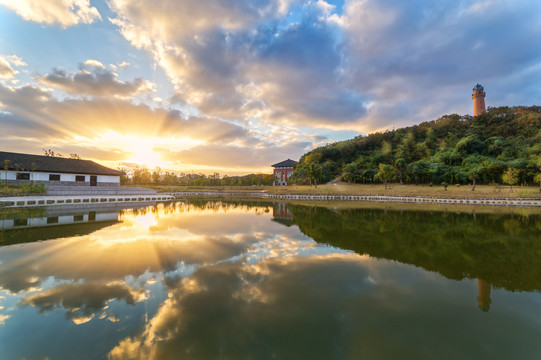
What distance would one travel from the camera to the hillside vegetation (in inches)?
1531

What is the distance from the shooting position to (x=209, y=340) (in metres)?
3.45

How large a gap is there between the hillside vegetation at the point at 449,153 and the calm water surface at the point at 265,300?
37870mm

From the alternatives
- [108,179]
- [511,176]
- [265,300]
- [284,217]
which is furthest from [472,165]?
[108,179]

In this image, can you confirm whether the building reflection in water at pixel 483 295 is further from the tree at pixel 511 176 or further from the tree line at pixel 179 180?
the tree line at pixel 179 180

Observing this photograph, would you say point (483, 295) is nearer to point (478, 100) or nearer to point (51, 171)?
point (51, 171)

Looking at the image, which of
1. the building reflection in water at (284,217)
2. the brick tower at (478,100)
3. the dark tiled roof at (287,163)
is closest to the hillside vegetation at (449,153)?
the brick tower at (478,100)

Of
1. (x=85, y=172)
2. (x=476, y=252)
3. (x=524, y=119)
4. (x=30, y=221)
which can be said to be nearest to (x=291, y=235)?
(x=476, y=252)

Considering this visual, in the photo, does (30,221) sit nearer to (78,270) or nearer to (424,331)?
(78,270)

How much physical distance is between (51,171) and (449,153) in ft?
222

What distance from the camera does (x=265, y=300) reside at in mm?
4691

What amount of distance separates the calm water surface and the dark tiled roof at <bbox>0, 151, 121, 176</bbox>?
25.5m

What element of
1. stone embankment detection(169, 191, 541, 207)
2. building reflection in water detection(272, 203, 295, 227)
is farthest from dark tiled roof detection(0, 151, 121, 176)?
building reflection in water detection(272, 203, 295, 227)

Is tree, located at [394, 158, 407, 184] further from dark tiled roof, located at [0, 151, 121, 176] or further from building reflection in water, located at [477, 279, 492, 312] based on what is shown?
dark tiled roof, located at [0, 151, 121, 176]

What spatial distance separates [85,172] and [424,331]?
3924 centimetres
